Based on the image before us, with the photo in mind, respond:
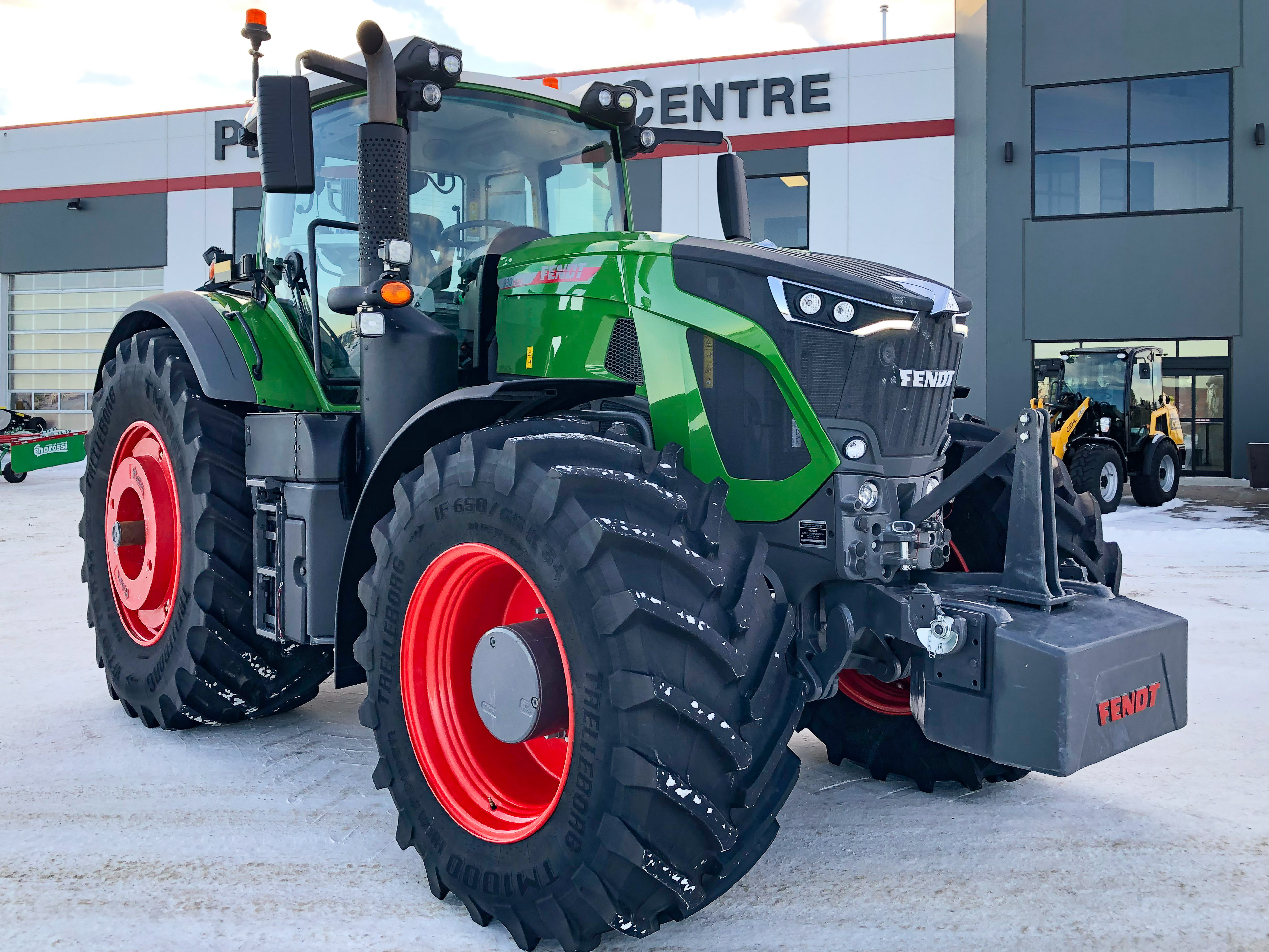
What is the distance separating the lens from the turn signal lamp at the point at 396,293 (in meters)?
3.29

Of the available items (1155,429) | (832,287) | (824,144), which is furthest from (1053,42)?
(832,287)

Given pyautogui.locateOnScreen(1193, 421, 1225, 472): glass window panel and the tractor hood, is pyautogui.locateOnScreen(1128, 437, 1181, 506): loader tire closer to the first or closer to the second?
pyautogui.locateOnScreen(1193, 421, 1225, 472): glass window panel

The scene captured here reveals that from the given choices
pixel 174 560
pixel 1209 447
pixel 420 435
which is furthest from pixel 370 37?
pixel 1209 447

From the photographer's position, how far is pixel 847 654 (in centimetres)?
284

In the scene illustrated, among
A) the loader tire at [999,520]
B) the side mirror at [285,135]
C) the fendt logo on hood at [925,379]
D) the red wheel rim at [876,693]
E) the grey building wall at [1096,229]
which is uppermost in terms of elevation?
the grey building wall at [1096,229]

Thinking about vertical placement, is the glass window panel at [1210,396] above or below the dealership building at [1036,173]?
below

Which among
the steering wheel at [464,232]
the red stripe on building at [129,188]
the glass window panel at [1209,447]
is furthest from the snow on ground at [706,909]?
the red stripe on building at [129,188]

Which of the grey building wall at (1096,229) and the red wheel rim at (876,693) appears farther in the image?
the grey building wall at (1096,229)

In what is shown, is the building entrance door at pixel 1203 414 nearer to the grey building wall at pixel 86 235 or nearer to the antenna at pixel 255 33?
the antenna at pixel 255 33

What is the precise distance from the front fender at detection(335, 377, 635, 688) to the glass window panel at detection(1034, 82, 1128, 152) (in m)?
19.1

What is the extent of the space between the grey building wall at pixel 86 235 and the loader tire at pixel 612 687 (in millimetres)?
23868

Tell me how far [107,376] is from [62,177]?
914 inches

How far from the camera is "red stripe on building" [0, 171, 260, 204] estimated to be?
76.8 feet

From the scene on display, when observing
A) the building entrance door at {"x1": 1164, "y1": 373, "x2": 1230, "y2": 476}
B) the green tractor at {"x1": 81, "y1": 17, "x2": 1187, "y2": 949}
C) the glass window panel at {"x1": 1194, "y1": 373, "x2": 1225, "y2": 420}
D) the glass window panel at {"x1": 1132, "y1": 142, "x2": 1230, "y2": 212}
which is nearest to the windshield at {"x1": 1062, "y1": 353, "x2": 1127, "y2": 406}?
the building entrance door at {"x1": 1164, "y1": 373, "x2": 1230, "y2": 476}
